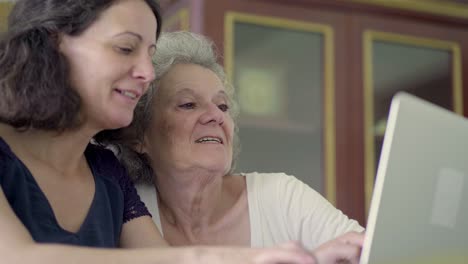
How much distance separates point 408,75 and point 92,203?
199 centimetres

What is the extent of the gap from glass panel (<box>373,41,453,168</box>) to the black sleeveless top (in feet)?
5.31

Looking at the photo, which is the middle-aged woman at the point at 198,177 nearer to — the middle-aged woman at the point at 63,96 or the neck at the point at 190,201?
the neck at the point at 190,201

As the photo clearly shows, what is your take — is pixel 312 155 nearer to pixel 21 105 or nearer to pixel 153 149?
pixel 153 149

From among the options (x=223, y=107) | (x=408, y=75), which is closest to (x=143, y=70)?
(x=223, y=107)

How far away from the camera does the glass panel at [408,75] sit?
2.80 meters

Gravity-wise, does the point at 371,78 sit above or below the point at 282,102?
above

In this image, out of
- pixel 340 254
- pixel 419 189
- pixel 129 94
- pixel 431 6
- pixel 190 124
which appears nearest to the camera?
pixel 419 189

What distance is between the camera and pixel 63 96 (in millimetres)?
1107

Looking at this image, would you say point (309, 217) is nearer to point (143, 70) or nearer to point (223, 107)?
point (223, 107)

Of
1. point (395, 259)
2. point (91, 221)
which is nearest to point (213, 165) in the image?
point (91, 221)

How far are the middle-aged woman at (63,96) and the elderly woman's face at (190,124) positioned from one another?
0.29 m

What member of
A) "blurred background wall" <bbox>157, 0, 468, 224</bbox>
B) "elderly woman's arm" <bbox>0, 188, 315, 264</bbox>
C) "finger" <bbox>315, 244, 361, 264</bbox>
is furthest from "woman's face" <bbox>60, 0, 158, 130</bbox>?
"blurred background wall" <bbox>157, 0, 468, 224</bbox>

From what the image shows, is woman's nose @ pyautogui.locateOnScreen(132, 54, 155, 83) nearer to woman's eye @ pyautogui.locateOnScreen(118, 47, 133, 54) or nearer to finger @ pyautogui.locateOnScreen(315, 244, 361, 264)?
woman's eye @ pyautogui.locateOnScreen(118, 47, 133, 54)

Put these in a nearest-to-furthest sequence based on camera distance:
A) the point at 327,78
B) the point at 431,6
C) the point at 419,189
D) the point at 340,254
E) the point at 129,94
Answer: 1. the point at 419,189
2. the point at 340,254
3. the point at 129,94
4. the point at 327,78
5. the point at 431,6
